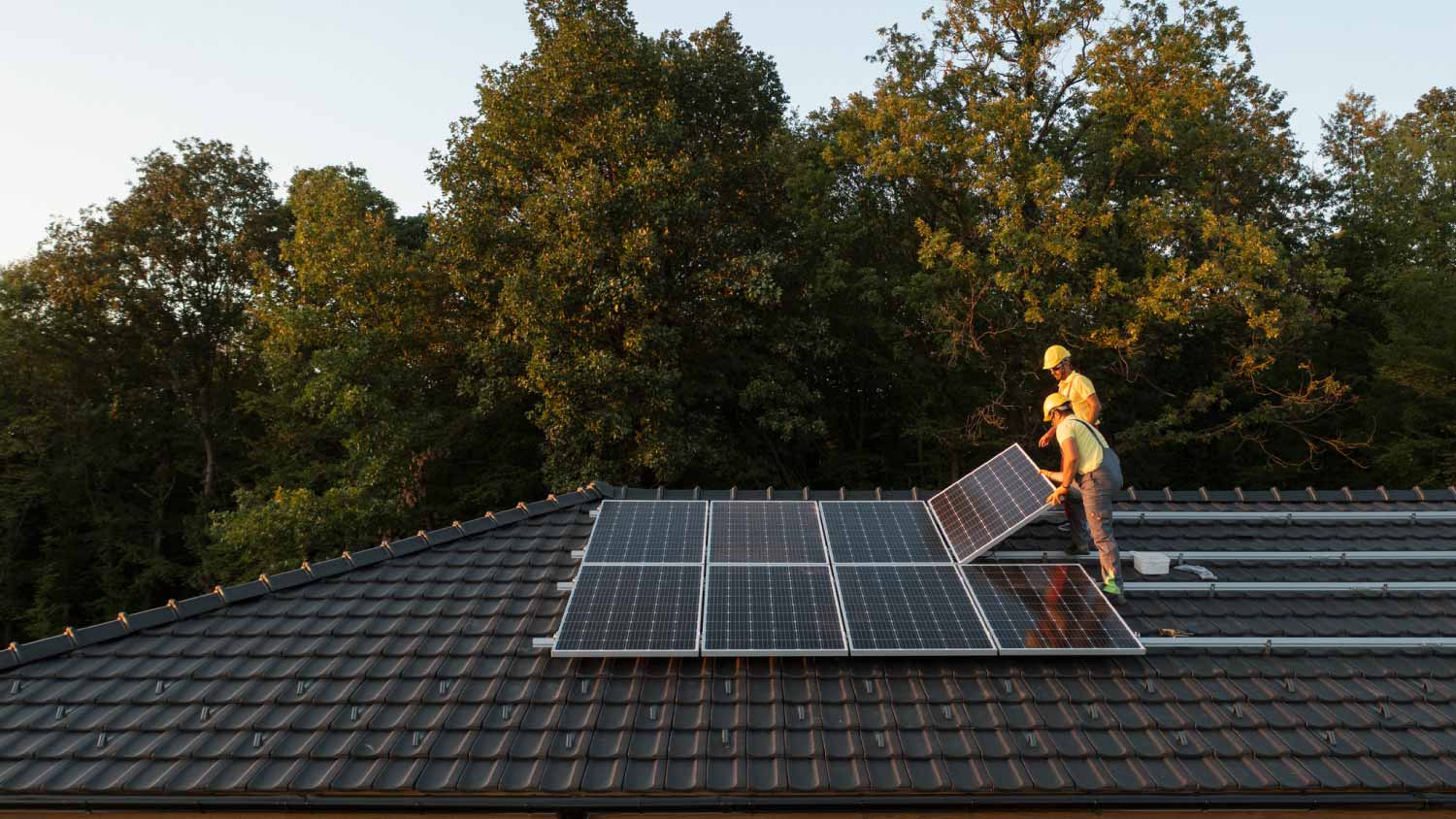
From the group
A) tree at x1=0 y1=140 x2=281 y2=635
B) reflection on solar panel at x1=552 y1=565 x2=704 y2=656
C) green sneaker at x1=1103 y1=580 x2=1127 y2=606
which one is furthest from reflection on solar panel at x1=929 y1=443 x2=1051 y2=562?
tree at x1=0 y1=140 x2=281 y2=635

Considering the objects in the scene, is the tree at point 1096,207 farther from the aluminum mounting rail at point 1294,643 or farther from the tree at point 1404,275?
the aluminum mounting rail at point 1294,643

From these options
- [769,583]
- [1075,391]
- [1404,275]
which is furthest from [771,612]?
[1404,275]

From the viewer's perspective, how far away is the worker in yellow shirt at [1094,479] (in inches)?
251

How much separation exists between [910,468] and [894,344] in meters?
5.50

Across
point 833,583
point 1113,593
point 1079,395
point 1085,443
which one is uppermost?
point 1079,395

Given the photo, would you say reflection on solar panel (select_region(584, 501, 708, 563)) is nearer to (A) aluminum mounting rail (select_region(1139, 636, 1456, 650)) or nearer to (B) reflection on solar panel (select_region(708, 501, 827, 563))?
(B) reflection on solar panel (select_region(708, 501, 827, 563))

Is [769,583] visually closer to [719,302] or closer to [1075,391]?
[1075,391]

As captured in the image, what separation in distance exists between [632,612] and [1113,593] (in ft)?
13.4

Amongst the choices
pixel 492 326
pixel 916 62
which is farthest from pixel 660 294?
pixel 916 62

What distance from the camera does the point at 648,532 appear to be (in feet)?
24.5

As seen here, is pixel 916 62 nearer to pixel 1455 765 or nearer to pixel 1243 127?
pixel 1243 127

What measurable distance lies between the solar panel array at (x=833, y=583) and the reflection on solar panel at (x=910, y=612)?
0.04 ft

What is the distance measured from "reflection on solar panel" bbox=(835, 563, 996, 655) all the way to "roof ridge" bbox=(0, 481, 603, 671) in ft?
10.9

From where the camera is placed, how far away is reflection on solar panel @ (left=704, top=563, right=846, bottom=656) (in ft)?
18.5
